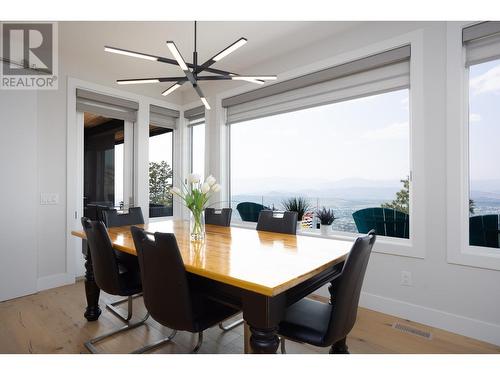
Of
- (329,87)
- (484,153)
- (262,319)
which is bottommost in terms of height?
(262,319)

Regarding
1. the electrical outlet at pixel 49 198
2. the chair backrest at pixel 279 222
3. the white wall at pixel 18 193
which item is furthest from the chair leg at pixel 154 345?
the electrical outlet at pixel 49 198

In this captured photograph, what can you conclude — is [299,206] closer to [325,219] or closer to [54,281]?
[325,219]

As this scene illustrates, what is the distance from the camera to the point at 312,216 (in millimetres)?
3209

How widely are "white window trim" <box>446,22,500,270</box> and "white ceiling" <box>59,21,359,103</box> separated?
0.94 metres

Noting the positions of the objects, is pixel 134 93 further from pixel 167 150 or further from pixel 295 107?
pixel 295 107

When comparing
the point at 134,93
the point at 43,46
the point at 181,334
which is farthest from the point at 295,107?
the point at 43,46

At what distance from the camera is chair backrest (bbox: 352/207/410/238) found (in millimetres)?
2590

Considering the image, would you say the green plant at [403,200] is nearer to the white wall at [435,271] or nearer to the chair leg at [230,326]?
the white wall at [435,271]

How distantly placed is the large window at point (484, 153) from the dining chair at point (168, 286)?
211cm

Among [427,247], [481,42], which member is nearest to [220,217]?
[427,247]

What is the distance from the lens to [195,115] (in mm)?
4363

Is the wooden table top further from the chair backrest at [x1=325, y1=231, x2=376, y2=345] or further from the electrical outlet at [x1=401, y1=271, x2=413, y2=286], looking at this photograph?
the electrical outlet at [x1=401, y1=271, x2=413, y2=286]

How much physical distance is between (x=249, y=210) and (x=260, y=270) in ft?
8.37
